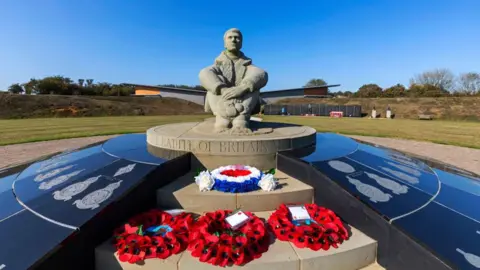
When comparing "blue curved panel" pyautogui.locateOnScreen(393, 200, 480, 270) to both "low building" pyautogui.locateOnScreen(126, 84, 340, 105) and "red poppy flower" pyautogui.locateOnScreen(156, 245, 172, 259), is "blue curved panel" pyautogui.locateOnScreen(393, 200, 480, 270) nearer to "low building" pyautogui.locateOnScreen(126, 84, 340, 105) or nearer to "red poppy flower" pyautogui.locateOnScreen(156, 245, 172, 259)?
"red poppy flower" pyautogui.locateOnScreen(156, 245, 172, 259)

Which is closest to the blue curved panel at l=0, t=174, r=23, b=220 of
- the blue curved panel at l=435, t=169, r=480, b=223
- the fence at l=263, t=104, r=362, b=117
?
the blue curved panel at l=435, t=169, r=480, b=223

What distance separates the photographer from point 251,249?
8.48 feet

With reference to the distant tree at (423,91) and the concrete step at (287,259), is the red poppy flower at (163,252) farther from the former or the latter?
the distant tree at (423,91)

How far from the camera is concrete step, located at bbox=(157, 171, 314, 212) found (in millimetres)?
3455

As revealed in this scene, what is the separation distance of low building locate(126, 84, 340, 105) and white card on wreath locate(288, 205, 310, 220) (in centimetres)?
3122

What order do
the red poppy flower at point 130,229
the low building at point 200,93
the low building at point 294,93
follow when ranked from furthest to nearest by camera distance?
the low building at point 294,93 < the low building at point 200,93 < the red poppy flower at point 130,229


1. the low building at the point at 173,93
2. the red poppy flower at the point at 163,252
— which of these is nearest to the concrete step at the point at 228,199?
the red poppy flower at the point at 163,252

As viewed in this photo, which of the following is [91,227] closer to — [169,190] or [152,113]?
[169,190]

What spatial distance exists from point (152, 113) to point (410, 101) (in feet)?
120

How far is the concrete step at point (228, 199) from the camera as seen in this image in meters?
3.46

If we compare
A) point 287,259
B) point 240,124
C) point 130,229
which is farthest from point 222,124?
point 287,259

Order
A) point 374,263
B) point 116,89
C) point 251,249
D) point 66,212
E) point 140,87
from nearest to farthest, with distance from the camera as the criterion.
A: point 251,249
point 374,263
point 66,212
point 140,87
point 116,89

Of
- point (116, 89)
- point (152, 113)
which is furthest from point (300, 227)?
point (116, 89)

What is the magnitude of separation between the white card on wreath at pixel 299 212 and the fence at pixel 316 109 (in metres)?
33.8
